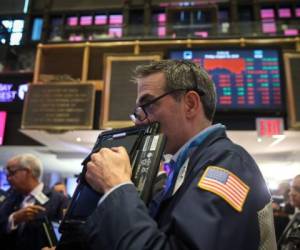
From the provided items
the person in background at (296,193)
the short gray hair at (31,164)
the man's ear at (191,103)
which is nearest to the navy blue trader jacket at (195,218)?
the man's ear at (191,103)

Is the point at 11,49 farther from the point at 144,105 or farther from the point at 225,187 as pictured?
the point at 225,187

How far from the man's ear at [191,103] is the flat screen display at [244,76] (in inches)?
135

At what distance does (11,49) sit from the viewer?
691cm

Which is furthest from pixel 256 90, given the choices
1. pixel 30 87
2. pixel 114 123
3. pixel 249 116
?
pixel 30 87

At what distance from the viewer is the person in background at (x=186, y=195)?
783 millimetres

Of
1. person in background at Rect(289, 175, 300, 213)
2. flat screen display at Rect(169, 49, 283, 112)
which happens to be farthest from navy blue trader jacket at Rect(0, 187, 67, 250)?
flat screen display at Rect(169, 49, 283, 112)

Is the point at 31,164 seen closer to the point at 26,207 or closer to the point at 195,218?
the point at 26,207

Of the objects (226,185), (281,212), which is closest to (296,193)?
(281,212)

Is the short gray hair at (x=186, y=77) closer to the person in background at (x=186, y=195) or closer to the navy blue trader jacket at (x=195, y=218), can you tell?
the person in background at (x=186, y=195)

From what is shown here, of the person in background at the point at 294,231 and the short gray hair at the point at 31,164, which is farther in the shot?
the short gray hair at the point at 31,164

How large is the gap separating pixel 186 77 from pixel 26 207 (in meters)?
1.49

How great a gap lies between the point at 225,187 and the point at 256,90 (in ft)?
13.0

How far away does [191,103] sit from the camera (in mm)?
1148

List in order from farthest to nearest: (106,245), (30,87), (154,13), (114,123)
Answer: (154,13) → (30,87) → (114,123) → (106,245)
